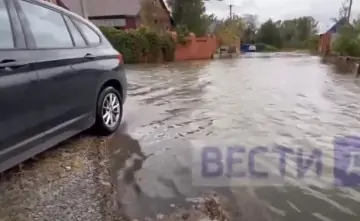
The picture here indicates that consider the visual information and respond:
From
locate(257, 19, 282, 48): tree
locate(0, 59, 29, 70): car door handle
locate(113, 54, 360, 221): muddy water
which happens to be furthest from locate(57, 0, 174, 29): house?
locate(257, 19, 282, 48): tree

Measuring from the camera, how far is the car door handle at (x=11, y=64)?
296 cm

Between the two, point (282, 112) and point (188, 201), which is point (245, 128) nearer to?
point (282, 112)

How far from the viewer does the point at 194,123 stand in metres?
5.72

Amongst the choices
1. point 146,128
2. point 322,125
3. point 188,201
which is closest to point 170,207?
point 188,201

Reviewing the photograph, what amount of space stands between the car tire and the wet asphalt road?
14 centimetres

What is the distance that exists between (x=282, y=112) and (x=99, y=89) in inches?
133

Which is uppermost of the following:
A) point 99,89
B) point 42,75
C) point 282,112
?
point 42,75

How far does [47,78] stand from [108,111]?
1440 mm

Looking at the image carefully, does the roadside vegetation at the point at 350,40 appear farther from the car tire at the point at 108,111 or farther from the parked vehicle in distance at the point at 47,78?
Answer: the parked vehicle in distance at the point at 47,78

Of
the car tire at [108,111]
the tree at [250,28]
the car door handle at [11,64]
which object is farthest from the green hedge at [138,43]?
the tree at [250,28]

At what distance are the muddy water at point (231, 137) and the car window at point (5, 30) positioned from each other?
4.94 ft

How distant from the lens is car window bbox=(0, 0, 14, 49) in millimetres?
3121

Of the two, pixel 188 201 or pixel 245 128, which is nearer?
pixel 188 201

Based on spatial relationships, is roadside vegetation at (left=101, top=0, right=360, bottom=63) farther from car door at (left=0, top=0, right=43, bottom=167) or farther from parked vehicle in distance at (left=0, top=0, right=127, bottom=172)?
car door at (left=0, top=0, right=43, bottom=167)
